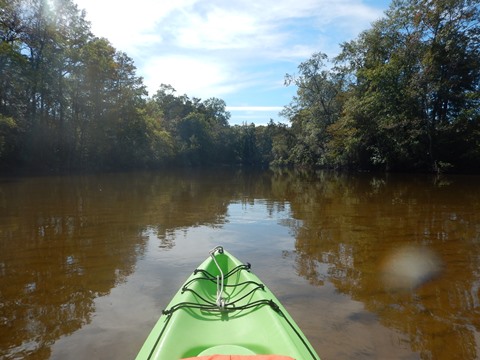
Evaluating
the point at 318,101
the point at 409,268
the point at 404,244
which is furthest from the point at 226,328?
the point at 318,101

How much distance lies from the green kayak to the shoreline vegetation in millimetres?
Answer: 24923

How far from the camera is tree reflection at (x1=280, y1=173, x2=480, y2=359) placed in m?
3.70

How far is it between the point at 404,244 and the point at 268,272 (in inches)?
131

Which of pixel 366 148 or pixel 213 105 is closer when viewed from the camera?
pixel 366 148

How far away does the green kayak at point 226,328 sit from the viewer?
8.30 feet

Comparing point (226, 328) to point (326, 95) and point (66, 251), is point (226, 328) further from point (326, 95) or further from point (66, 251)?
point (326, 95)

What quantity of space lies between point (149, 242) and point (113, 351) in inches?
166

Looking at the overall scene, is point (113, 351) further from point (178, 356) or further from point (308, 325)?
point (308, 325)

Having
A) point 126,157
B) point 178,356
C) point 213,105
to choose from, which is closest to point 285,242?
point 178,356

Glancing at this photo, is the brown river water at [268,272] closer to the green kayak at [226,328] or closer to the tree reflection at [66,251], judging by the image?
the tree reflection at [66,251]

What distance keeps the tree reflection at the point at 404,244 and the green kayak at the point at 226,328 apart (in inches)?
59.8

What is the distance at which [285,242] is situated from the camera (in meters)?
7.46

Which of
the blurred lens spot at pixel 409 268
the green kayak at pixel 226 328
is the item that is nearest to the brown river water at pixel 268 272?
the blurred lens spot at pixel 409 268

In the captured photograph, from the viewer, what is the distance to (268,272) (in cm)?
554
